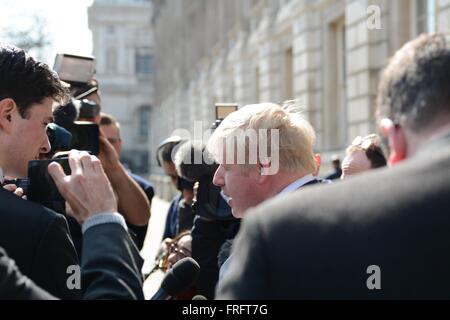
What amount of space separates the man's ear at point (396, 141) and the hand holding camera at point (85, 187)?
2.96ft

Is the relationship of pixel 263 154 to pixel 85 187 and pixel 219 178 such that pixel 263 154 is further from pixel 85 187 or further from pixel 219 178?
pixel 85 187

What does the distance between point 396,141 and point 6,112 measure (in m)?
1.40

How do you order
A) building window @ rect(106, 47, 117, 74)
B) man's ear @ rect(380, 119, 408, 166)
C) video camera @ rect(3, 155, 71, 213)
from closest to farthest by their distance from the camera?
man's ear @ rect(380, 119, 408, 166) < video camera @ rect(3, 155, 71, 213) < building window @ rect(106, 47, 117, 74)

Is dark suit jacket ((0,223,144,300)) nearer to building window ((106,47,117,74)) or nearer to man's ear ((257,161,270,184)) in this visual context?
man's ear ((257,161,270,184))

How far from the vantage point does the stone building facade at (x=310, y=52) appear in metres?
13.5

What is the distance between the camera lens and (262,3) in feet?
71.1

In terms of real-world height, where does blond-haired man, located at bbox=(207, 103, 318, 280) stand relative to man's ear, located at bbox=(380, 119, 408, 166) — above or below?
above

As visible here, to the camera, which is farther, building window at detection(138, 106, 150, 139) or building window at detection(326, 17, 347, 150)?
building window at detection(138, 106, 150, 139)

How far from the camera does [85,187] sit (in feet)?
8.27

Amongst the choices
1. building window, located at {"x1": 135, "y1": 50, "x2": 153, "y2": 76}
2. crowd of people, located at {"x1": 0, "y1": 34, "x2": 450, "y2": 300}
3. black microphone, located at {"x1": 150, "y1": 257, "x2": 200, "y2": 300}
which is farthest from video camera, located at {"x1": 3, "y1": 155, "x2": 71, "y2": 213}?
building window, located at {"x1": 135, "y1": 50, "x2": 153, "y2": 76}

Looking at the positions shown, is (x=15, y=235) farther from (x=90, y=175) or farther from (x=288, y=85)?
(x=288, y=85)

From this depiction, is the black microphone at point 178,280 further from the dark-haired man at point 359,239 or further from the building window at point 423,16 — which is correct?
the building window at point 423,16

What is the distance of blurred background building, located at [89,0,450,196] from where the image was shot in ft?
44.5
